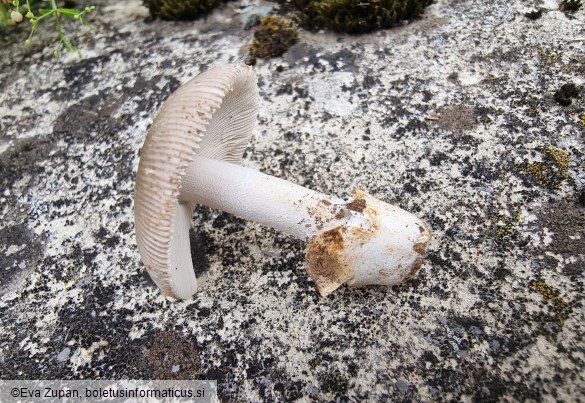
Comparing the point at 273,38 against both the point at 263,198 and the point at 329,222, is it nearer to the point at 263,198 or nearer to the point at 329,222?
the point at 263,198

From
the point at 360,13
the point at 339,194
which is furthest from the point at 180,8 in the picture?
the point at 339,194

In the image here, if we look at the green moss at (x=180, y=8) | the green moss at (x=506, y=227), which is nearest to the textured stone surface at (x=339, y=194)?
the green moss at (x=506, y=227)

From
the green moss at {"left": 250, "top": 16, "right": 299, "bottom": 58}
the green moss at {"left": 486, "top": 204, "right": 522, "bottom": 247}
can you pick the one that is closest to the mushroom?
the green moss at {"left": 486, "top": 204, "right": 522, "bottom": 247}

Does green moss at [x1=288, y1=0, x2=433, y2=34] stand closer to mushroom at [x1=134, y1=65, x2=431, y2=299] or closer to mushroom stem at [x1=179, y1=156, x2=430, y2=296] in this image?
mushroom at [x1=134, y1=65, x2=431, y2=299]

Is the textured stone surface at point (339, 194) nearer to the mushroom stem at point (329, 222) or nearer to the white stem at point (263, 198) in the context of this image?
the mushroom stem at point (329, 222)

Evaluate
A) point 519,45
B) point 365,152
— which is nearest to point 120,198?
point 365,152
